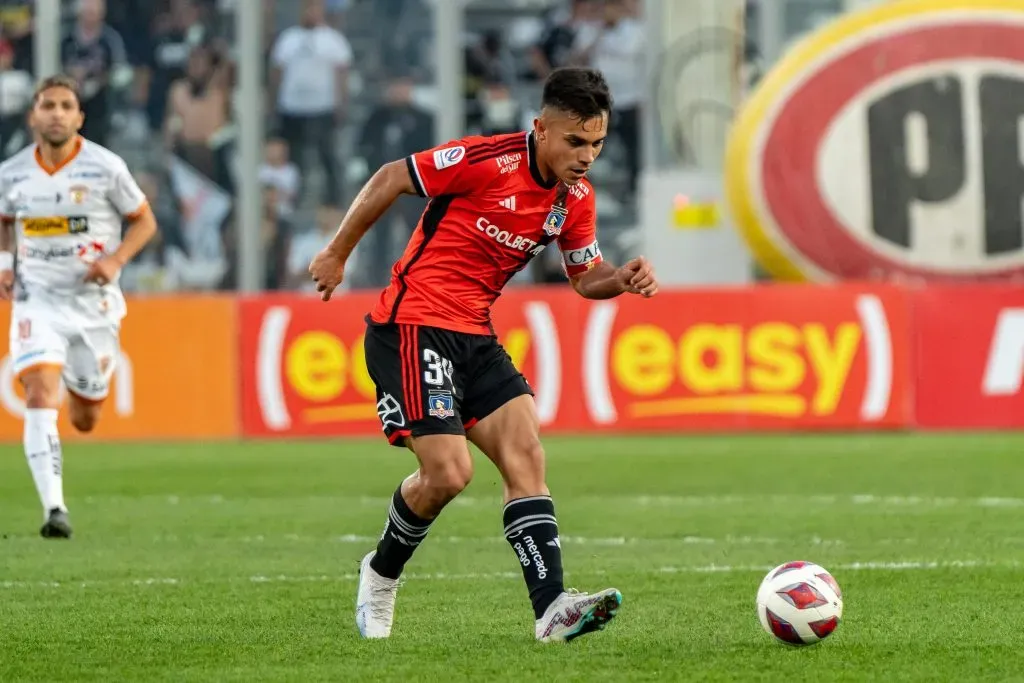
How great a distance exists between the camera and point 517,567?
822 centimetres

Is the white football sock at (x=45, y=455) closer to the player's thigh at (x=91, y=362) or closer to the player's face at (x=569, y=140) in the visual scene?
the player's thigh at (x=91, y=362)

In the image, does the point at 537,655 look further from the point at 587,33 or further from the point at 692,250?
the point at 587,33

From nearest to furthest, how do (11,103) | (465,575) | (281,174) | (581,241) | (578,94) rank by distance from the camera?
(578,94), (581,241), (465,575), (281,174), (11,103)

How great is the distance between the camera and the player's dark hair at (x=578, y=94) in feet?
20.1

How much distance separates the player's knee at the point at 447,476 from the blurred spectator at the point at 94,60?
16.1m

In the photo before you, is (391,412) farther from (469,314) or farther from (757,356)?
(757,356)

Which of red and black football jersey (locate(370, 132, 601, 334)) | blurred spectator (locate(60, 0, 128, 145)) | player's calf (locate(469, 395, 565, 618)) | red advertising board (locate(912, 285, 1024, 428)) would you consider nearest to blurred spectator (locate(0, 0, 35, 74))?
blurred spectator (locate(60, 0, 128, 145))

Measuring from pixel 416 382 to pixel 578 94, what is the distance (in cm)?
105

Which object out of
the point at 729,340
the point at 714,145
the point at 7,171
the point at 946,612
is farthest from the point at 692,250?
the point at 946,612

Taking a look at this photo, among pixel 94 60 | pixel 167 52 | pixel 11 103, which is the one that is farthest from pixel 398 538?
pixel 11 103

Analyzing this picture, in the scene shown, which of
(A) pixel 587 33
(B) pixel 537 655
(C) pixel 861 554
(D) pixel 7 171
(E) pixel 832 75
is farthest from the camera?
(A) pixel 587 33

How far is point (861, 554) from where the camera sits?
8445 millimetres

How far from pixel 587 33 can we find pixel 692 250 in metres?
3.04

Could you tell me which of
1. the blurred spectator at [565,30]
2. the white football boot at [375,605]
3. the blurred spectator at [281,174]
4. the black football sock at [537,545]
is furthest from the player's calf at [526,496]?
the blurred spectator at [281,174]
